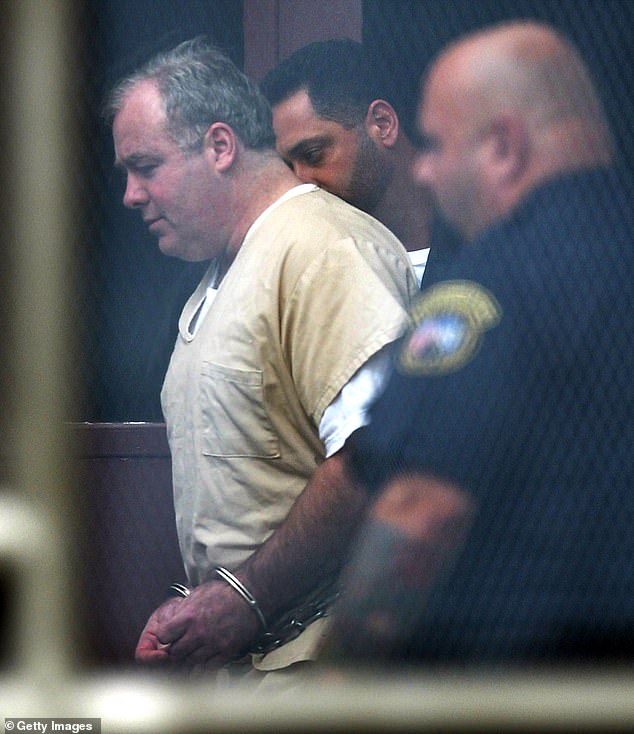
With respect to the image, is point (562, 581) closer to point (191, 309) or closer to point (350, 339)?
point (350, 339)

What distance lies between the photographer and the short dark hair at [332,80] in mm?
1733

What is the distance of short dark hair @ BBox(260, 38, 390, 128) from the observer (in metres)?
1.73

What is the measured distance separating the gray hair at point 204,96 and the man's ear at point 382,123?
0.48 feet

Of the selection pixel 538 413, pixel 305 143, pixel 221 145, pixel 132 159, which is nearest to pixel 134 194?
pixel 132 159

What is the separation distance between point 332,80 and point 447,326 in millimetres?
392

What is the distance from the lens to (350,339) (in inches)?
67.6

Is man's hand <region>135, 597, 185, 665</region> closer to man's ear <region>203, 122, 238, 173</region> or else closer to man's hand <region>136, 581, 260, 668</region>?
man's hand <region>136, 581, 260, 668</region>

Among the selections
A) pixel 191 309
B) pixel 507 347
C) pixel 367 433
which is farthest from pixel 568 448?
pixel 191 309

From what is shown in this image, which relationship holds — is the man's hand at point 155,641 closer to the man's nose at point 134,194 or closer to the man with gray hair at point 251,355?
the man with gray hair at point 251,355

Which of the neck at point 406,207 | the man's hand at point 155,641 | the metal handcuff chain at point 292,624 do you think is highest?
the neck at point 406,207

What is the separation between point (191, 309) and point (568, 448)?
54 cm

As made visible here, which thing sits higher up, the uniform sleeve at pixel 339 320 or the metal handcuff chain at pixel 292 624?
the uniform sleeve at pixel 339 320

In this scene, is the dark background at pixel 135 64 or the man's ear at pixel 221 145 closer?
the dark background at pixel 135 64

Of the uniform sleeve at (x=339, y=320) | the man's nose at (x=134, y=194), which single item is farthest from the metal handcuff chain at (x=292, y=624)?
the man's nose at (x=134, y=194)
